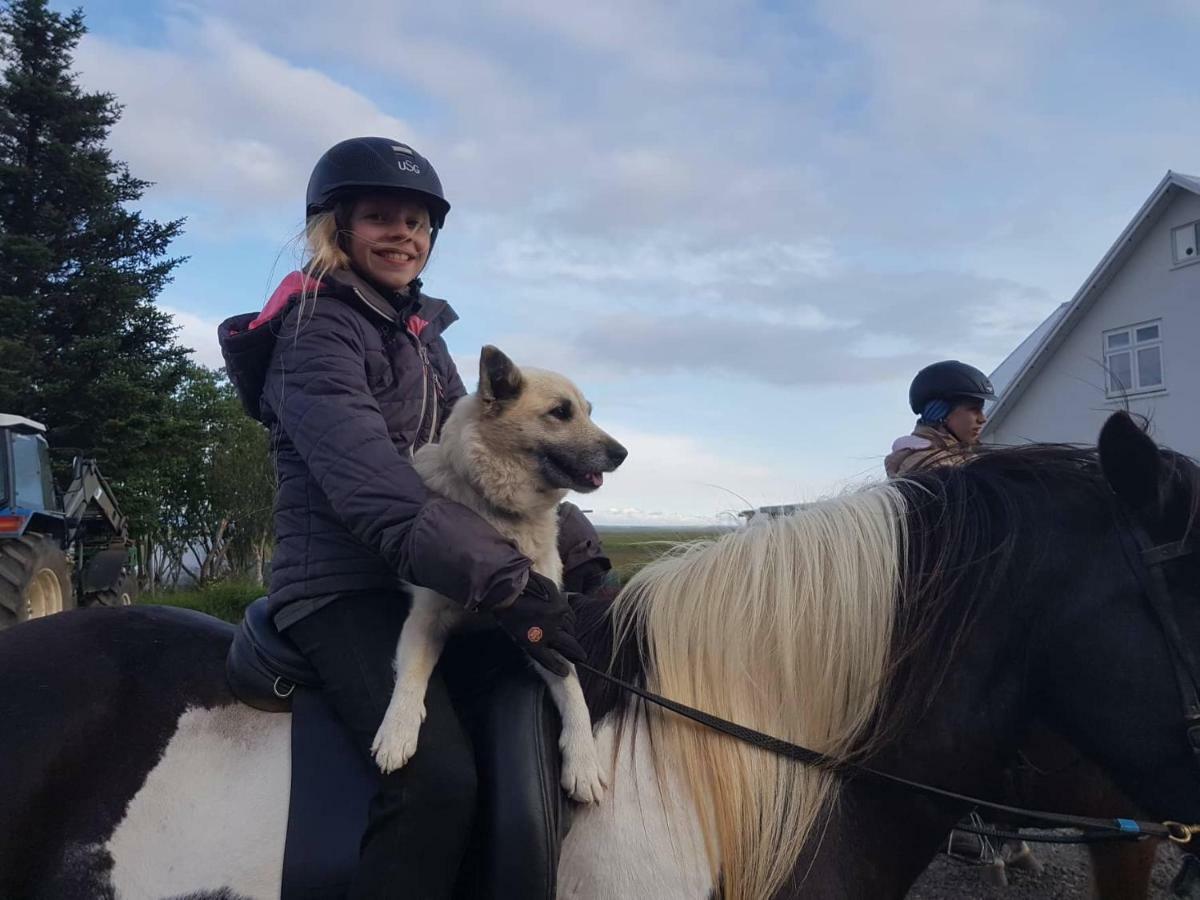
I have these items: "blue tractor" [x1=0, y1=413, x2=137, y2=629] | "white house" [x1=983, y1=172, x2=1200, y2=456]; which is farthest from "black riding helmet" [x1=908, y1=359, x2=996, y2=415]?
"white house" [x1=983, y1=172, x2=1200, y2=456]

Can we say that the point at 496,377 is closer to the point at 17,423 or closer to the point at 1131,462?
the point at 1131,462

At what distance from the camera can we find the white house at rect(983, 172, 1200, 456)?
78.1ft

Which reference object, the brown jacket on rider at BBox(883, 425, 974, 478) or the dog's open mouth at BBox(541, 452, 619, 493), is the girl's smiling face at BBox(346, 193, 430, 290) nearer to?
the dog's open mouth at BBox(541, 452, 619, 493)

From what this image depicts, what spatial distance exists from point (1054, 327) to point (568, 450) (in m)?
28.9

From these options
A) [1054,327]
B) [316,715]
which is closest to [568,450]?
[316,715]

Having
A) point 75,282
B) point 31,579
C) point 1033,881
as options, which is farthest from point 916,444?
point 75,282

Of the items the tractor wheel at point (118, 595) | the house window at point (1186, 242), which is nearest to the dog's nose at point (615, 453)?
the tractor wheel at point (118, 595)

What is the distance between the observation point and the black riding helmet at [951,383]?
6.09 metres

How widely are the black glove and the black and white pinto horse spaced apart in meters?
0.24

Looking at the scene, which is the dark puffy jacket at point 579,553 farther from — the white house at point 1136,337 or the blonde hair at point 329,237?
the white house at point 1136,337

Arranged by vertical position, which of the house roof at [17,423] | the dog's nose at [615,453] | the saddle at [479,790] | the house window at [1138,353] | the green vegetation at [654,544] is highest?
the house window at [1138,353]

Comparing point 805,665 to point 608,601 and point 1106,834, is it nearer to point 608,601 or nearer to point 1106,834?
point 608,601

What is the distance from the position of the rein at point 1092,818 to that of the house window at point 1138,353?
85.5 feet

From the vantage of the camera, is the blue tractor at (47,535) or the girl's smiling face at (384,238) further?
the blue tractor at (47,535)
